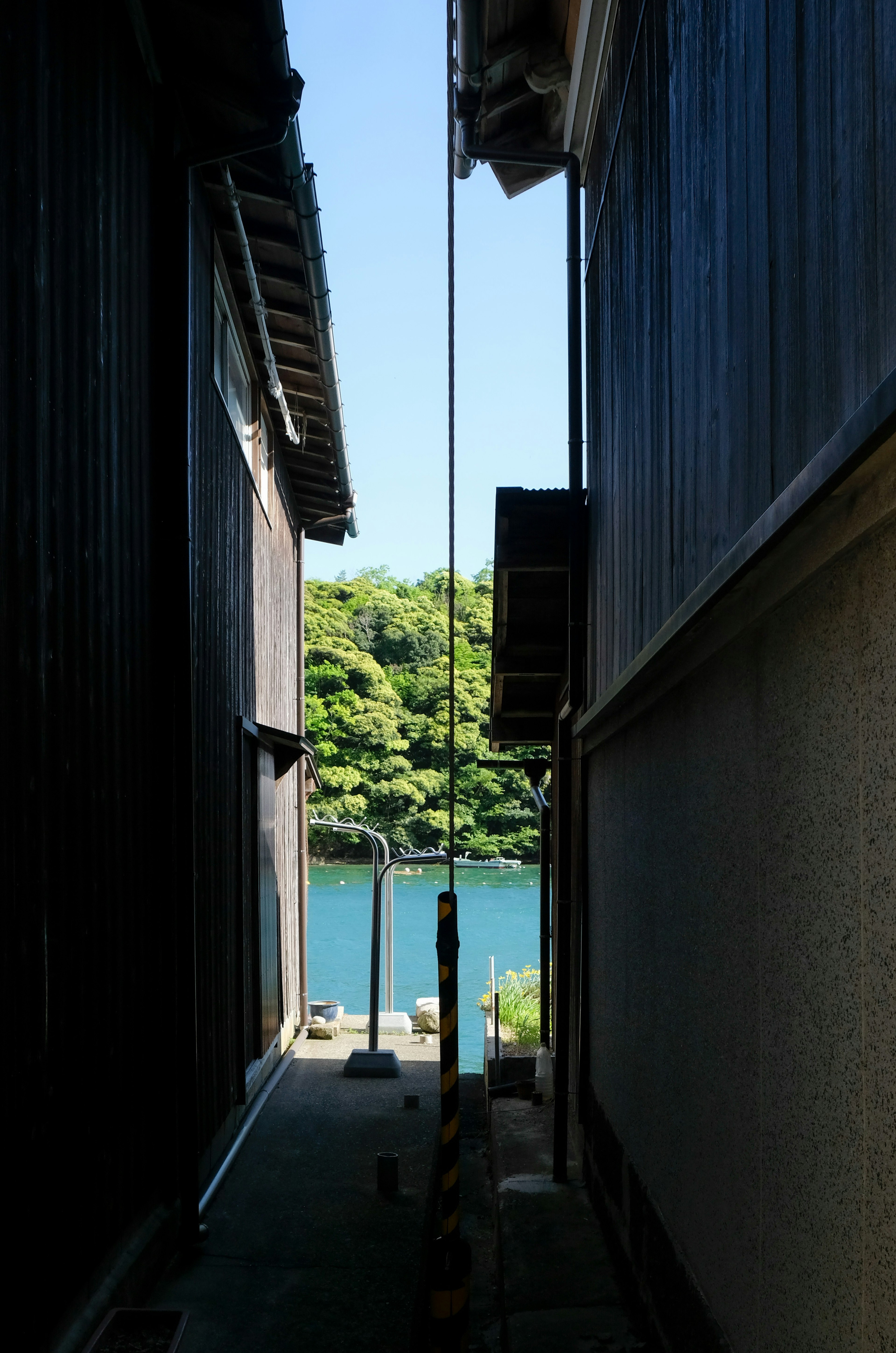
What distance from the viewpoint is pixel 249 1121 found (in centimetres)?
690

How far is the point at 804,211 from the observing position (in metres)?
2.21

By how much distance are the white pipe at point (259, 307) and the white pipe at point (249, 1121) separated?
5207mm

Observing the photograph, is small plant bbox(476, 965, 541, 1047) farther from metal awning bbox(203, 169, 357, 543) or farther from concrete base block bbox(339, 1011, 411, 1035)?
metal awning bbox(203, 169, 357, 543)

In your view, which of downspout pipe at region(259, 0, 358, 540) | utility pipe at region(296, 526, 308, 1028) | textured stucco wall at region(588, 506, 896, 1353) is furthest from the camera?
utility pipe at region(296, 526, 308, 1028)

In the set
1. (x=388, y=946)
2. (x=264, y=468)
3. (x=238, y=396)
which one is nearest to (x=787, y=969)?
(x=238, y=396)

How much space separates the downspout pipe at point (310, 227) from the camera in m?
4.79

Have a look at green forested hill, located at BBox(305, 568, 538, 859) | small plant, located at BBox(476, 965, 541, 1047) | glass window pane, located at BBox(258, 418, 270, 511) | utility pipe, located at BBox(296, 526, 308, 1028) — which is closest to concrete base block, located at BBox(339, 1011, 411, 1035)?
utility pipe, located at BBox(296, 526, 308, 1028)

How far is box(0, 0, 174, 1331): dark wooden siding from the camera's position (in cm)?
305

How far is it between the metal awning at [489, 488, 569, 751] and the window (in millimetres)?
1942

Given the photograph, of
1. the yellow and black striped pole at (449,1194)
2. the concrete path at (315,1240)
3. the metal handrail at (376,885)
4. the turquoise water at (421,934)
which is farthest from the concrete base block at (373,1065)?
the turquoise water at (421,934)

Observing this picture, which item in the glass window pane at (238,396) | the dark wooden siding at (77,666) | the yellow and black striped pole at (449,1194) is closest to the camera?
the dark wooden siding at (77,666)

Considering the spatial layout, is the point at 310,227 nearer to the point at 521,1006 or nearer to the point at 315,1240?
the point at 315,1240

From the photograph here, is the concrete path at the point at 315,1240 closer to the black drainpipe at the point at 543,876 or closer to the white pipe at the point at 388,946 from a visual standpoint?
the black drainpipe at the point at 543,876

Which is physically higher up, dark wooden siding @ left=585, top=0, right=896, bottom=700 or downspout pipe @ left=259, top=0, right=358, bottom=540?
downspout pipe @ left=259, top=0, right=358, bottom=540
